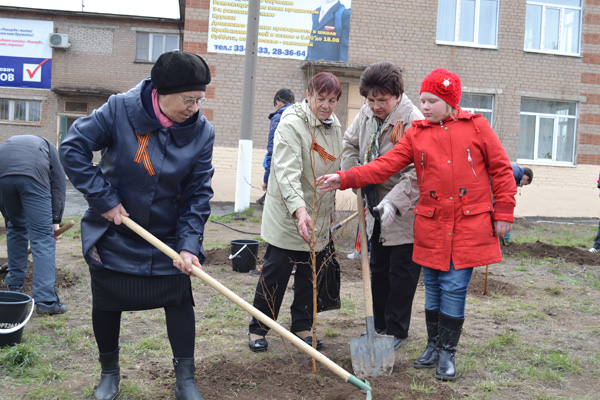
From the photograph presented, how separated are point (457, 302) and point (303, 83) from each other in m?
11.0

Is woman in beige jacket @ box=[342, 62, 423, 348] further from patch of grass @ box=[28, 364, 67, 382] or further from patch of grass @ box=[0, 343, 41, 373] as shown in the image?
patch of grass @ box=[0, 343, 41, 373]

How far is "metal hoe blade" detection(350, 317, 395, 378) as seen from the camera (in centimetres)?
306

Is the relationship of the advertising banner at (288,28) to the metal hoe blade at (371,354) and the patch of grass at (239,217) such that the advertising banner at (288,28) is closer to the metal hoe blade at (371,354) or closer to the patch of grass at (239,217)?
the patch of grass at (239,217)

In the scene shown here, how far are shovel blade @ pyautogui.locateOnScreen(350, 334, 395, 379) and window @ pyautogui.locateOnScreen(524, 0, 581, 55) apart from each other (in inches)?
544

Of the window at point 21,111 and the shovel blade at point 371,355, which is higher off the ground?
the window at point 21,111

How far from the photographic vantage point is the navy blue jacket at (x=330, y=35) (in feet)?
44.2

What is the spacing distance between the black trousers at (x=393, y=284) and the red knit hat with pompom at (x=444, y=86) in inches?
37.3

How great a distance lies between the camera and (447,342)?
315 cm

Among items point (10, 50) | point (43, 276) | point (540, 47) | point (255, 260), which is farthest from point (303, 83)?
point (10, 50)

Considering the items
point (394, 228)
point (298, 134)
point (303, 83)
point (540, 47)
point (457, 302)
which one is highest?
point (540, 47)

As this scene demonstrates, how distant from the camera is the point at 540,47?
48.7 ft

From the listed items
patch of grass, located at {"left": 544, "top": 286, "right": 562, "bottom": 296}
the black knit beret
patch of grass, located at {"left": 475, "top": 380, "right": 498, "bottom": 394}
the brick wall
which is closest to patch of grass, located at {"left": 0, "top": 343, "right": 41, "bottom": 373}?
the black knit beret

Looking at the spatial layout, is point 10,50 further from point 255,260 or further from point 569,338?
point 569,338

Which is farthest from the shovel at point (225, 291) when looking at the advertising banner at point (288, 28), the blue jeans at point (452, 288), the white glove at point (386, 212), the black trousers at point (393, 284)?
the advertising banner at point (288, 28)
